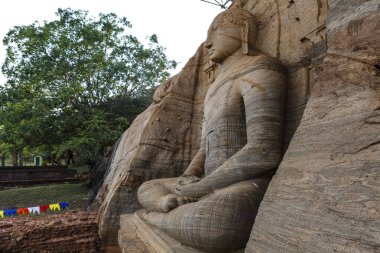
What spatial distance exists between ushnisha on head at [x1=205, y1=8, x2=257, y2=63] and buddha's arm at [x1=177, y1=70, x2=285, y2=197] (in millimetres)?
572

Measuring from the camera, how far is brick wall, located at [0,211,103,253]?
4.62 metres

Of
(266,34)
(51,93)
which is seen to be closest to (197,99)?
(266,34)

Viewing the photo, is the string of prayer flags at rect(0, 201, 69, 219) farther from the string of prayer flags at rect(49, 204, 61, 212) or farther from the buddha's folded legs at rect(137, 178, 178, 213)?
the buddha's folded legs at rect(137, 178, 178, 213)

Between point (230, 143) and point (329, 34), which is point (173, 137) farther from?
point (329, 34)

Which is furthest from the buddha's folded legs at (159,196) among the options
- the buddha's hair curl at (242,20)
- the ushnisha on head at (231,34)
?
the buddha's hair curl at (242,20)

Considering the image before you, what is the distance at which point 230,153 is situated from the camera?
2.87 m

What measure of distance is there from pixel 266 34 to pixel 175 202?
205 centimetres

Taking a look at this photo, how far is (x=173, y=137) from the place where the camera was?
505 cm

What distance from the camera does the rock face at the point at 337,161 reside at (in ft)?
4.37

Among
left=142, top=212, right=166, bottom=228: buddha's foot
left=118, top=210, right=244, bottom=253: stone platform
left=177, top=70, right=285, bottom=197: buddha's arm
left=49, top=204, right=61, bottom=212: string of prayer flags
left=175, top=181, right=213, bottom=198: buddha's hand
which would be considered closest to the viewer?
left=118, top=210, right=244, bottom=253: stone platform

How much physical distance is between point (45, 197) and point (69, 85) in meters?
3.29

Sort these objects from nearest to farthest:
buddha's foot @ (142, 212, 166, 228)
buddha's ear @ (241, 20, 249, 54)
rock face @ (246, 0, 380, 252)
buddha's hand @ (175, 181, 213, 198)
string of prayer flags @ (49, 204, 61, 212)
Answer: rock face @ (246, 0, 380, 252) < buddha's hand @ (175, 181, 213, 198) < buddha's foot @ (142, 212, 166, 228) < buddha's ear @ (241, 20, 249, 54) < string of prayer flags @ (49, 204, 61, 212)

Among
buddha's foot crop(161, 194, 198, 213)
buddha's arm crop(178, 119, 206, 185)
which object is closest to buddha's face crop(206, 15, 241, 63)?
buddha's arm crop(178, 119, 206, 185)

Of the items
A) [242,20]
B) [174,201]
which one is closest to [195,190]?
[174,201]
